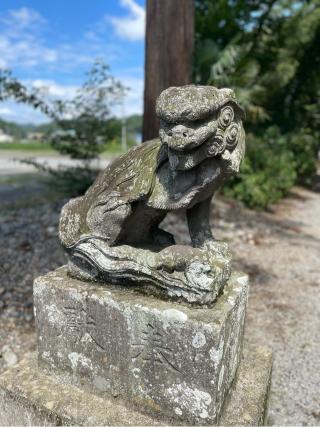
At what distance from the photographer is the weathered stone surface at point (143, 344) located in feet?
5.38

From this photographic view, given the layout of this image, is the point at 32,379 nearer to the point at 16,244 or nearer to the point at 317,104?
the point at 16,244

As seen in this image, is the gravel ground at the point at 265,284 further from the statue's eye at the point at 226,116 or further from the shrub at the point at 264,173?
the statue's eye at the point at 226,116

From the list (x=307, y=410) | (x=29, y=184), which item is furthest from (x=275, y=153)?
(x=307, y=410)

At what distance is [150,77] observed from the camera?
17.4ft

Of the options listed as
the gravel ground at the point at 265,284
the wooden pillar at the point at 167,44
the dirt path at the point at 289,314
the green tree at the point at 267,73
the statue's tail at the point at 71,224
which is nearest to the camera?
the statue's tail at the point at 71,224

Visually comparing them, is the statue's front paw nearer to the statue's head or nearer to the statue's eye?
the statue's head

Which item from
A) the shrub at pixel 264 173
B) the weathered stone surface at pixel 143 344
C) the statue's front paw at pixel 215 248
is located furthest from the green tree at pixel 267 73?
the weathered stone surface at pixel 143 344

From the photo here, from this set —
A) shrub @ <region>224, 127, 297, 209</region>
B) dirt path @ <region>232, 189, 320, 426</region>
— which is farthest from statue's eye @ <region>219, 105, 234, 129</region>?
Answer: shrub @ <region>224, 127, 297, 209</region>

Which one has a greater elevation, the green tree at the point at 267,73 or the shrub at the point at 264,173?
the green tree at the point at 267,73

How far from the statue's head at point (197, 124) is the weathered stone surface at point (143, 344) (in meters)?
0.64

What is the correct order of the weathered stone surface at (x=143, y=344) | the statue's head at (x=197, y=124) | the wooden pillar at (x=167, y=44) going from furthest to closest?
the wooden pillar at (x=167, y=44)
the weathered stone surface at (x=143, y=344)
the statue's head at (x=197, y=124)

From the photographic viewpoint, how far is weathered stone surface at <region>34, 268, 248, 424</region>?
64.6 inches

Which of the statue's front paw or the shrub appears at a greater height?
the statue's front paw

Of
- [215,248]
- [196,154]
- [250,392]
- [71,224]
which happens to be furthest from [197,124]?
[250,392]
